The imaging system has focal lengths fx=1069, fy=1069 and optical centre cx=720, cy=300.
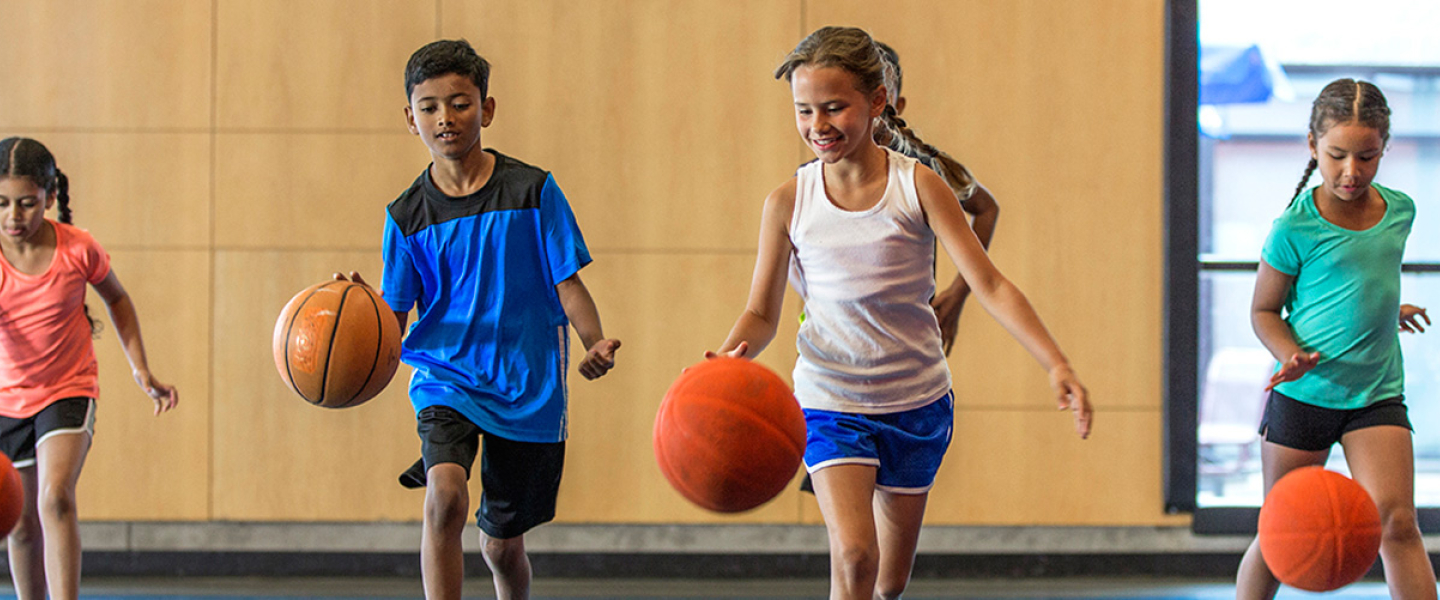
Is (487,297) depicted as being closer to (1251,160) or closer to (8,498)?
(8,498)

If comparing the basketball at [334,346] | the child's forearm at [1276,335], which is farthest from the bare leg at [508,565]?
the child's forearm at [1276,335]


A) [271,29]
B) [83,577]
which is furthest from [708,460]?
[83,577]

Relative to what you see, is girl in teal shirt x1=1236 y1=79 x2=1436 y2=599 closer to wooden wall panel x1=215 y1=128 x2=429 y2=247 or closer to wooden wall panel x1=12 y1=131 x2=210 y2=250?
wooden wall panel x1=215 y1=128 x2=429 y2=247

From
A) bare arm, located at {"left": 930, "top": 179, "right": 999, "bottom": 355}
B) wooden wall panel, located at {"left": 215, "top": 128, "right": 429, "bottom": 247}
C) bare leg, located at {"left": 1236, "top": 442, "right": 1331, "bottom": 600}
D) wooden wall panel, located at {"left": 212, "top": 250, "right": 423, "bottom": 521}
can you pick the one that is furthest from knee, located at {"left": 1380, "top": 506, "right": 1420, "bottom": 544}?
wooden wall panel, located at {"left": 215, "top": 128, "right": 429, "bottom": 247}

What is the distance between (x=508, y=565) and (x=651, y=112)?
2051mm

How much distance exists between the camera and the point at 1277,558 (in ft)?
8.04

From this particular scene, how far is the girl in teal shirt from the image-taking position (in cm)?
260

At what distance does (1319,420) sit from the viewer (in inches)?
106

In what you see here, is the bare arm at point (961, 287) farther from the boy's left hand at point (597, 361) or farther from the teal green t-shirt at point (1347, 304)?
the boy's left hand at point (597, 361)

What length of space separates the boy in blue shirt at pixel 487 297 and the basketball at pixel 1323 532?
1588 millimetres

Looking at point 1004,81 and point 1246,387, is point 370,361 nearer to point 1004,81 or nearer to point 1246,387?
point 1004,81

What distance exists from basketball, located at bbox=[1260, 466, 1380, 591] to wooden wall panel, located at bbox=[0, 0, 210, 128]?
3894mm

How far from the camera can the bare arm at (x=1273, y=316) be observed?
2682mm

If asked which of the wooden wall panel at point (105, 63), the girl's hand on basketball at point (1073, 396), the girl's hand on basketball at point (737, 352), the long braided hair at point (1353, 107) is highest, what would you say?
the wooden wall panel at point (105, 63)
